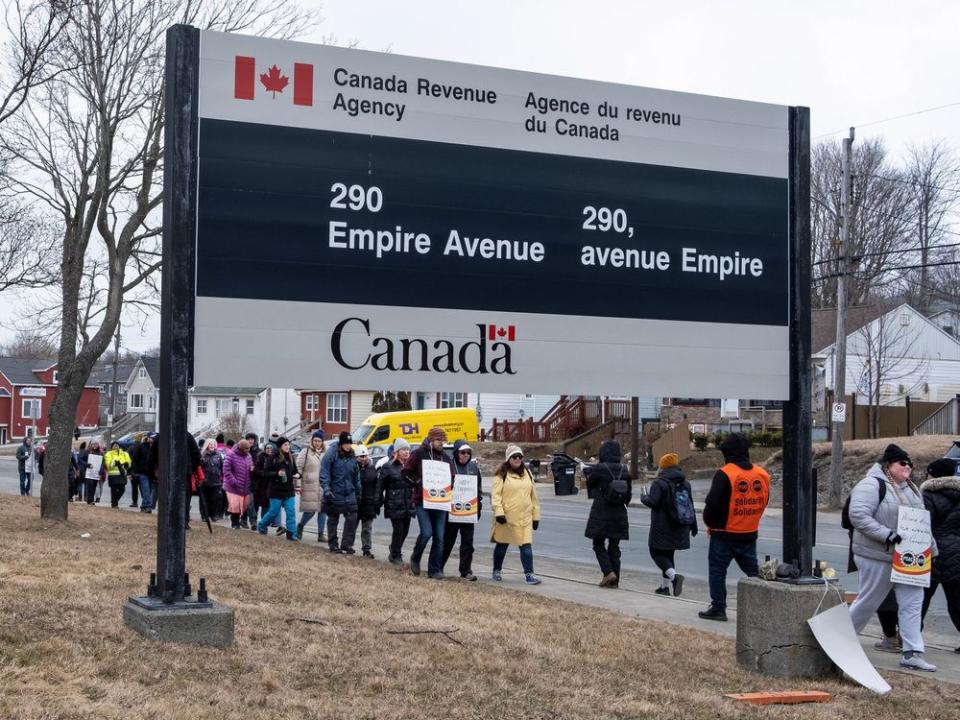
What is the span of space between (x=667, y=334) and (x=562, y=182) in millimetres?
1458

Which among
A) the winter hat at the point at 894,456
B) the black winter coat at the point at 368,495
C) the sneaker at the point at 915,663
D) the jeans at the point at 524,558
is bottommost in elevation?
the sneaker at the point at 915,663

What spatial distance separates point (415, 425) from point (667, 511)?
3703 centimetres

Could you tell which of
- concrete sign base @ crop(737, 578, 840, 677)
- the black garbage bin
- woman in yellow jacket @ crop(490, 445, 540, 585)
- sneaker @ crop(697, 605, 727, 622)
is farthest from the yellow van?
concrete sign base @ crop(737, 578, 840, 677)

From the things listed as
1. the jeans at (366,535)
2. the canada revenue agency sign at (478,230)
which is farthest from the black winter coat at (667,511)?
the jeans at (366,535)

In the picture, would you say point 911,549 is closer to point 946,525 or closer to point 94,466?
point 946,525

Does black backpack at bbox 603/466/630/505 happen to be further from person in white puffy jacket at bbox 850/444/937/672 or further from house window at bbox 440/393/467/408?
house window at bbox 440/393/467/408

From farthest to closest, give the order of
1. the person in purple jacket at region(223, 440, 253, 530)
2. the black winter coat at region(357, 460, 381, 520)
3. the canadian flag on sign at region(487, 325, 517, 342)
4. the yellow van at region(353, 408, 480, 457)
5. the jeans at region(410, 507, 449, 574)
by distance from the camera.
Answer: the yellow van at region(353, 408, 480, 457), the person in purple jacket at region(223, 440, 253, 530), the black winter coat at region(357, 460, 381, 520), the jeans at region(410, 507, 449, 574), the canadian flag on sign at region(487, 325, 517, 342)

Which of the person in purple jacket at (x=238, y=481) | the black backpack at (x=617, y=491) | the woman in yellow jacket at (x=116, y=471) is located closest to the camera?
the black backpack at (x=617, y=491)

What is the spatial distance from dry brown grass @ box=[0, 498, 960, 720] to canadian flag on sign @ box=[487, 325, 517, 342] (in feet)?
7.26

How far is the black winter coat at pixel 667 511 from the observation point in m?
12.5

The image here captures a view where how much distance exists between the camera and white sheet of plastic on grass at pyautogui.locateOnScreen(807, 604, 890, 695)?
789cm

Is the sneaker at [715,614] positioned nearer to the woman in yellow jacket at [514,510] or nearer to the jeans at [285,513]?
the woman in yellow jacket at [514,510]

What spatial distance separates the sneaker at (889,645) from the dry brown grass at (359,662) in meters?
1.30

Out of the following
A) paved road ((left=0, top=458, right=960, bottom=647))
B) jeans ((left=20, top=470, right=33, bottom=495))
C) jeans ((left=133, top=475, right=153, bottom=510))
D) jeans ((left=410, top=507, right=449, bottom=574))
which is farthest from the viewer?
jeans ((left=20, top=470, right=33, bottom=495))
